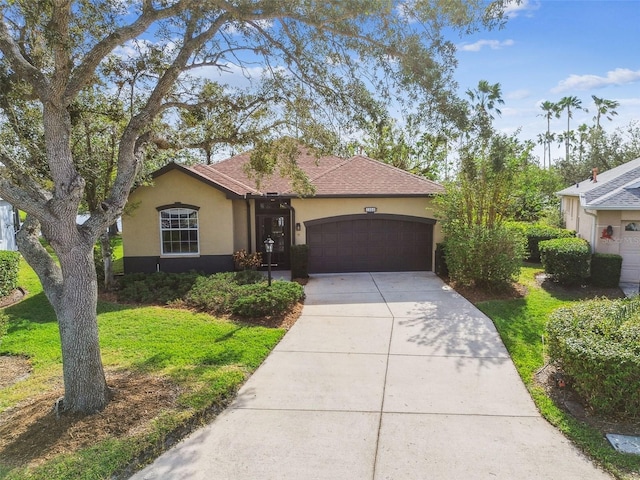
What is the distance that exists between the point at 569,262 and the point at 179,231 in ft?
41.5

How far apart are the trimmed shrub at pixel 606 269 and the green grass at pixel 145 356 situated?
983cm

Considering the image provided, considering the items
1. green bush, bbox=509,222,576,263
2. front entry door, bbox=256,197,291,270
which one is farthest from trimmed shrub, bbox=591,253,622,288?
front entry door, bbox=256,197,291,270

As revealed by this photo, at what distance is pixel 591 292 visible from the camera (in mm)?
12281

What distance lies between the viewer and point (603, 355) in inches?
213

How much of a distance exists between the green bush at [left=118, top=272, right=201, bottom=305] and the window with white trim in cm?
134

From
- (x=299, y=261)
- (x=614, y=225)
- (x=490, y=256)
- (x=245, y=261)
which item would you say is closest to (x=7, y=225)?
(x=245, y=261)

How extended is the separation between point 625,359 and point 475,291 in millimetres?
7061

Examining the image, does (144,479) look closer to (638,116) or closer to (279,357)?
(279,357)

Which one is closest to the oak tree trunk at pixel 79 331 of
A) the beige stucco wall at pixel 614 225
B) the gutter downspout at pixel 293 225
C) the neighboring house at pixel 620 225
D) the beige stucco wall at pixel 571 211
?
the gutter downspout at pixel 293 225

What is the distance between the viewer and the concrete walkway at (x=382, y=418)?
4570mm

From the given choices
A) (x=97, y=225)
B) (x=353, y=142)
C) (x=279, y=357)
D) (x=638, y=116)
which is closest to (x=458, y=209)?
(x=353, y=142)

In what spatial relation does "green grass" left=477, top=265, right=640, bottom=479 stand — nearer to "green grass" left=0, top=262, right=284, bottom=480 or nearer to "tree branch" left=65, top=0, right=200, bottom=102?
"green grass" left=0, top=262, right=284, bottom=480

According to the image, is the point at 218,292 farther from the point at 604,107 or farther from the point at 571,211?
the point at 604,107

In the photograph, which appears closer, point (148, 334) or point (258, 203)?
point (148, 334)
